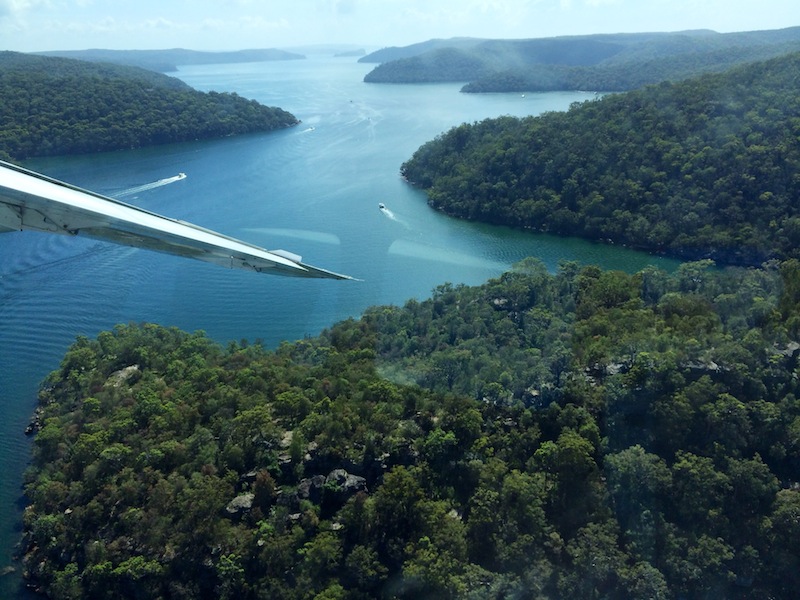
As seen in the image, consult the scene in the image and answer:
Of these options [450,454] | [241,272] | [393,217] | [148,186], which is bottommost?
[450,454]

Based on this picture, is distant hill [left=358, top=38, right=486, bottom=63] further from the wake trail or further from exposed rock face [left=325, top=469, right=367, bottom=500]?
exposed rock face [left=325, top=469, right=367, bottom=500]

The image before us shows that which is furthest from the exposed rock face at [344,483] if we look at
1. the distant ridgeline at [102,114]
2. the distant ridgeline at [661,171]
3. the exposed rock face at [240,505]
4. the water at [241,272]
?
the distant ridgeline at [102,114]

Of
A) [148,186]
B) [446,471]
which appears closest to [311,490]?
[446,471]

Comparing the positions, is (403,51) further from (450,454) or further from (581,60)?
(450,454)

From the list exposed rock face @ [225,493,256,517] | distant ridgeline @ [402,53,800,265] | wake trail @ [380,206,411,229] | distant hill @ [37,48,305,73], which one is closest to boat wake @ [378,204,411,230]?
wake trail @ [380,206,411,229]

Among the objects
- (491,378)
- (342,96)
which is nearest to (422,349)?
(491,378)

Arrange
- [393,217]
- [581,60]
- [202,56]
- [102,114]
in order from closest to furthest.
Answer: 1. [393,217]
2. [102,114]
3. [581,60]
4. [202,56]
